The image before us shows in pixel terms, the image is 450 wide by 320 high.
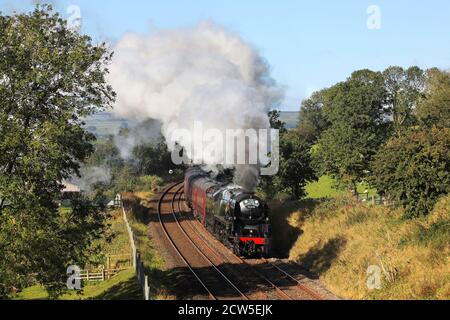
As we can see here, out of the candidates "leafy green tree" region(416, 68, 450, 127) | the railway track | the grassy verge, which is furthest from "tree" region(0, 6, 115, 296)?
"leafy green tree" region(416, 68, 450, 127)

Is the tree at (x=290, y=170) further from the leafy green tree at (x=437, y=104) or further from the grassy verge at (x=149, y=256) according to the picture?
the leafy green tree at (x=437, y=104)

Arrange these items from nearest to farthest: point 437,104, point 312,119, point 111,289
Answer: point 111,289, point 437,104, point 312,119

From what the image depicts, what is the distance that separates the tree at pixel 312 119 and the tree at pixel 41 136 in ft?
340

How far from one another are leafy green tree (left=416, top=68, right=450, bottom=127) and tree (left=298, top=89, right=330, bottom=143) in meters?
54.6

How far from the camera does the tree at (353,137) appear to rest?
168 feet

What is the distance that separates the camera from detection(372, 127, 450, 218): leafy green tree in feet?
86.3

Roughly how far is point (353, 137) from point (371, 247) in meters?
27.4

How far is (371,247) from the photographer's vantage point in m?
25.6

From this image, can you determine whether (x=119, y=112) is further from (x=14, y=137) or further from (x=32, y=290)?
(x=14, y=137)

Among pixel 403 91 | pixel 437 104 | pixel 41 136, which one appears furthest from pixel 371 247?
pixel 403 91

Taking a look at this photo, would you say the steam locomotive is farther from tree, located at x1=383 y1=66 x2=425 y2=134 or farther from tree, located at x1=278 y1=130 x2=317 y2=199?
tree, located at x1=383 y1=66 x2=425 y2=134

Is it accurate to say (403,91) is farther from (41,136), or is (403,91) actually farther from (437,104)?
(41,136)

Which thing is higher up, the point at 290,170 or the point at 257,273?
the point at 290,170

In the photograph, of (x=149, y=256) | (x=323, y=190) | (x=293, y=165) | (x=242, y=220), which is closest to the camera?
(x=242, y=220)
